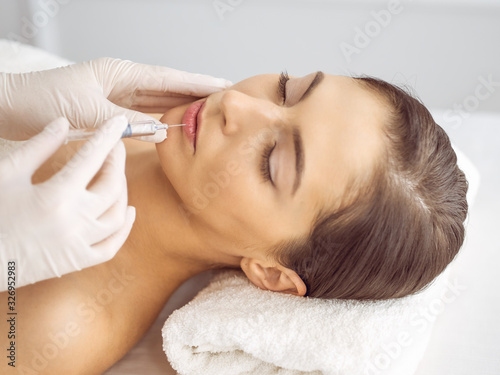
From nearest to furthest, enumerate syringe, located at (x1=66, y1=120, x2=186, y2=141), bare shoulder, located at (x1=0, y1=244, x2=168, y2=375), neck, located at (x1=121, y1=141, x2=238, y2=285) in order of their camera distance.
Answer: syringe, located at (x1=66, y1=120, x2=186, y2=141)
bare shoulder, located at (x1=0, y1=244, x2=168, y2=375)
neck, located at (x1=121, y1=141, x2=238, y2=285)

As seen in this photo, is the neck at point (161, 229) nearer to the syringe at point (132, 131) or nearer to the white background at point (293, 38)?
the syringe at point (132, 131)

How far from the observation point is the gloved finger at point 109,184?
3.07 feet

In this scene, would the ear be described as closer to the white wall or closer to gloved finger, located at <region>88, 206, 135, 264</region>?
gloved finger, located at <region>88, 206, 135, 264</region>

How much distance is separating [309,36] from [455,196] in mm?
1294

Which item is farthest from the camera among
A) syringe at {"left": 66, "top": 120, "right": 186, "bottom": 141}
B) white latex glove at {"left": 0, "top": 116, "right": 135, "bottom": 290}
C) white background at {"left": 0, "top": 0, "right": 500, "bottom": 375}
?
white background at {"left": 0, "top": 0, "right": 500, "bottom": 375}

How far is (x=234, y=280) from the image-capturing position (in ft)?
4.34

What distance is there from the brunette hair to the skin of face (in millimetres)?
33

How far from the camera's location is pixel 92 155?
0.93m

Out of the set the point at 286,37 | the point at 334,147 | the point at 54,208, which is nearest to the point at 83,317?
the point at 54,208

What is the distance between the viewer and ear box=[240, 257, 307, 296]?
3.89 feet

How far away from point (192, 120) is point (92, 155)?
292mm

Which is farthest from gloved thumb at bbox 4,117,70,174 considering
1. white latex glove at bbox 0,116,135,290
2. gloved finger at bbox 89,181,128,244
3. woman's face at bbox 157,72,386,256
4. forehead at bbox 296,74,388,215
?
forehead at bbox 296,74,388,215

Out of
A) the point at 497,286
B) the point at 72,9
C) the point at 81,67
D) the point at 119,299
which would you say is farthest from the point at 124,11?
the point at 497,286

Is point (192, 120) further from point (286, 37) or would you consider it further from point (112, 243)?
point (286, 37)
